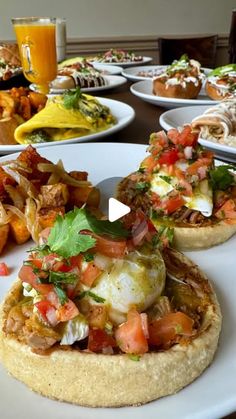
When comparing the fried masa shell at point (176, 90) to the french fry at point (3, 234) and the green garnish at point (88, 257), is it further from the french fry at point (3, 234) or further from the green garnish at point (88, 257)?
the green garnish at point (88, 257)

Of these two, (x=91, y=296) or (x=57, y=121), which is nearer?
(x=91, y=296)

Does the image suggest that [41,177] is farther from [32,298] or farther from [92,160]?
[32,298]

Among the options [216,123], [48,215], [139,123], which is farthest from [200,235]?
[139,123]

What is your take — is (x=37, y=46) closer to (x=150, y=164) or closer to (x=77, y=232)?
(x=150, y=164)

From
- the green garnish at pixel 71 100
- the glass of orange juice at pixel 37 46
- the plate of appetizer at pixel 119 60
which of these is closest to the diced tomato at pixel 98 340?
the green garnish at pixel 71 100

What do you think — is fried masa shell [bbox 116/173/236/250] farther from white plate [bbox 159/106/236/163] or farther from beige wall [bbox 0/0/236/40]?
beige wall [bbox 0/0/236/40]

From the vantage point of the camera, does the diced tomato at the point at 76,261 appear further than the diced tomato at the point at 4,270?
No

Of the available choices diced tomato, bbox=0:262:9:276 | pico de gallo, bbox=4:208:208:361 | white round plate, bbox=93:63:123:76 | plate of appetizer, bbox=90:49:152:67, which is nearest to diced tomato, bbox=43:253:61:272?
pico de gallo, bbox=4:208:208:361
